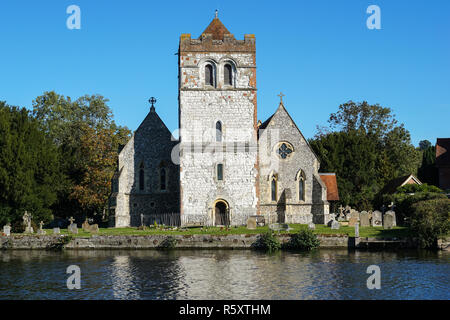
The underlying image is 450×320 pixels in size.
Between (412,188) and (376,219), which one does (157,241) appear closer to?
(376,219)

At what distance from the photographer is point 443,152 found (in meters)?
60.4

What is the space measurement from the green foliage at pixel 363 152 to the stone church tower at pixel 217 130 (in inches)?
655

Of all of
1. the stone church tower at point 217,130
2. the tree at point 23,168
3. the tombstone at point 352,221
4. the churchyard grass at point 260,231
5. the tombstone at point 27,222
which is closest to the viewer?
the churchyard grass at point 260,231

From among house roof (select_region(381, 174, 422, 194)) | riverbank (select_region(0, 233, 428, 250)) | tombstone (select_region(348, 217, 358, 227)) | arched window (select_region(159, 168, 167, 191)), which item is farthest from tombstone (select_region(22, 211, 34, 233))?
house roof (select_region(381, 174, 422, 194))

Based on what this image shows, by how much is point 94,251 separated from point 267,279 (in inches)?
582

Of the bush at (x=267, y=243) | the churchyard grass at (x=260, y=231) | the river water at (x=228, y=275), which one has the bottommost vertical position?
the river water at (x=228, y=275)

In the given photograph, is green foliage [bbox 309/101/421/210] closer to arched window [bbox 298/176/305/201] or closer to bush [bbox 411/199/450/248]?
arched window [bbox 298/176/305/201]

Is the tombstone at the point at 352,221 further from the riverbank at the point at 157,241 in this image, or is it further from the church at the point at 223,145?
the riverbank at the point at 157,241

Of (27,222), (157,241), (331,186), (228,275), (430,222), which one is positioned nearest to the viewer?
(228,275)

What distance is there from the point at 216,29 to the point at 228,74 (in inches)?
152

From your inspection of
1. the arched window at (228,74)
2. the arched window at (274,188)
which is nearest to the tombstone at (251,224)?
the arched window at (274,188)

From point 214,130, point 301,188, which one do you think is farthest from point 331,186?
point 214,130

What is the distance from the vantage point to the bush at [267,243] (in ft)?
108
